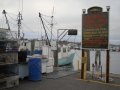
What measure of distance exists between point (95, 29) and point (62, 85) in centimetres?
376

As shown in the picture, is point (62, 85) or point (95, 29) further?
point (95, 29)

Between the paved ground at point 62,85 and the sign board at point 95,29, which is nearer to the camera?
the paved ground at point 62,85

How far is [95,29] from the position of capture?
13.4m

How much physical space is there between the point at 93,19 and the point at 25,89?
5542 mm

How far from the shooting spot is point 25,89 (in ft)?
35.7

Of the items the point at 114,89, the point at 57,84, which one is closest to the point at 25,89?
the point at 57,84

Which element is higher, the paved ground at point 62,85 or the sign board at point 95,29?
the sign board at point 95,29

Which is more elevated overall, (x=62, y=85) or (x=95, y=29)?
(x=95, y=29)

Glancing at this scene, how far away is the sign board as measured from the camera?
43.1 feet

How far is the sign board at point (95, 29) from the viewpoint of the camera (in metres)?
13.1

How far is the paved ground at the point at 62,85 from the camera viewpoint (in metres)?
11.3

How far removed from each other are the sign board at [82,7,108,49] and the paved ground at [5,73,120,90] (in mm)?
2226

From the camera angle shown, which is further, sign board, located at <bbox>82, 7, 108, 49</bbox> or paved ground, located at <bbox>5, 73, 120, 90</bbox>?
sign board, located at <bbox>82, 7, 108, 49</bbox>

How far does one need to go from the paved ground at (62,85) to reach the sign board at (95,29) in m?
2.23
